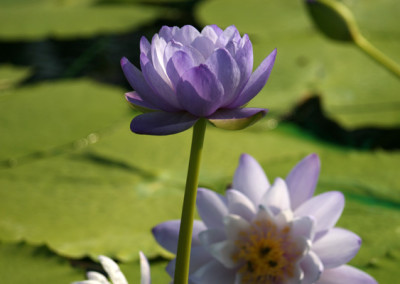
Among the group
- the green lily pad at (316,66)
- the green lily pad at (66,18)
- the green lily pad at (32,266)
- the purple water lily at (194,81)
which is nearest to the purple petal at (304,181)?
the purple water lily at (194,81)

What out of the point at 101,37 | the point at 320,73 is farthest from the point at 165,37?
the point at 101,37

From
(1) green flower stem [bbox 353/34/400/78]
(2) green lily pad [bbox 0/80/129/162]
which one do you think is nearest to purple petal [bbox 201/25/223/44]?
(1) green flower stem [bbox 353/34/400/78]

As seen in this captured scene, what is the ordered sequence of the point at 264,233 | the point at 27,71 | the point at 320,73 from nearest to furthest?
the point at 264,233, the point at 320,73, the point at 27,71

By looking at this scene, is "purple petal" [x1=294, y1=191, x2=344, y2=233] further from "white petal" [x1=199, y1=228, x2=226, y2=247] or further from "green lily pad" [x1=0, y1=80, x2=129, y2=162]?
"green lily pad" [x1=0, y1=80, x2=129, y2=162]

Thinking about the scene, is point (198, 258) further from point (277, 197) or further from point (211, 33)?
point (211, 33)

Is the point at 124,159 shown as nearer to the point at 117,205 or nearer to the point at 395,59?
the point at 117,205
